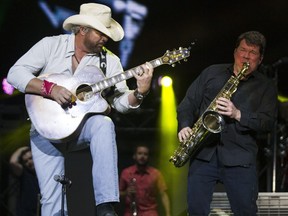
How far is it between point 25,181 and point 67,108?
5.22 m

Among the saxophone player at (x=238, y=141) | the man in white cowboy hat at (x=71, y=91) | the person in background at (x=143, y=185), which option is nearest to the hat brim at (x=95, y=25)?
the man in white cowboy hat at (x=71, y=91)

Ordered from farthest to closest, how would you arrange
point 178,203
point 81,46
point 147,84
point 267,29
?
point 178,203
point 267,29
point 81,46
point 147,84

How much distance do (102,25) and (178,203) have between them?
5.50 meters

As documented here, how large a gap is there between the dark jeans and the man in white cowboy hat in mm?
859

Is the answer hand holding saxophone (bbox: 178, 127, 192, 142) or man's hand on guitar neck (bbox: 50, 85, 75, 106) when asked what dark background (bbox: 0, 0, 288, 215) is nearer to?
hand holding saxophone (bbox: 178, 127, 192, 142)

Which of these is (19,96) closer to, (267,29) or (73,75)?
(267,29)

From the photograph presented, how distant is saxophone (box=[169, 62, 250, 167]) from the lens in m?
6.20

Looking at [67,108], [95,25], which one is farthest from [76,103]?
[95,25]

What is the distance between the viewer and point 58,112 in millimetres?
5887

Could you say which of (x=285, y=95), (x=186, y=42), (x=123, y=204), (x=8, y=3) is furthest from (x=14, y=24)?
(x=285, y=95)

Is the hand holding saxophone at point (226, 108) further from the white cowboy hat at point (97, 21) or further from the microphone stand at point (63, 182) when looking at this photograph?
the microphone stand at point (63, 182)

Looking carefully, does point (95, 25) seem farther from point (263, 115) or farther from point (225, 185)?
point (225, 185)

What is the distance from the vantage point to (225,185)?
20.4 ft

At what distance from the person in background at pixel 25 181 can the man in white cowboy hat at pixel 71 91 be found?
4.59 metres
